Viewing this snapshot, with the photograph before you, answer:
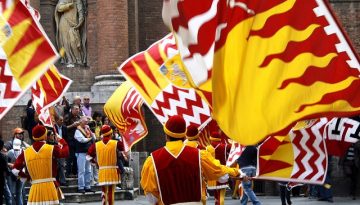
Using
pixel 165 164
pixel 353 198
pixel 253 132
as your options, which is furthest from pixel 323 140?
pixel 353 198

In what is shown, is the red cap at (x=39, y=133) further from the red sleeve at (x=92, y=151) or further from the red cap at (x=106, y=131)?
the red sleeve at (x=92, y=151)

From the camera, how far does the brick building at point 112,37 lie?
26.0 metres

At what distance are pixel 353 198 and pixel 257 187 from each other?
342 cm

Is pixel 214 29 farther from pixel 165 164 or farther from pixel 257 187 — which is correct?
pixel 257 187

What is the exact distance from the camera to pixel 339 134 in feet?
26.2

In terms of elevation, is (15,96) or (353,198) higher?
(15,96)

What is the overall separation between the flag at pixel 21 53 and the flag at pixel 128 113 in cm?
701

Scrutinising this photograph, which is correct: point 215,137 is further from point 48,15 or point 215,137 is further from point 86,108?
point 48,15

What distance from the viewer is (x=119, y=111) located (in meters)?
15.9

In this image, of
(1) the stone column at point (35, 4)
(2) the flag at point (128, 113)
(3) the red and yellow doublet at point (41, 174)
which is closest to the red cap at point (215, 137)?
(2) the flag at point (128, 113)

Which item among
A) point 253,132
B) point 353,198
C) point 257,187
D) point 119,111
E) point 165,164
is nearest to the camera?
point 253,132

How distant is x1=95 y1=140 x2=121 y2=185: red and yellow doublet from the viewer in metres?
18.8

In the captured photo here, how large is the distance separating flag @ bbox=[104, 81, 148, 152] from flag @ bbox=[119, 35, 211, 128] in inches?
99.0

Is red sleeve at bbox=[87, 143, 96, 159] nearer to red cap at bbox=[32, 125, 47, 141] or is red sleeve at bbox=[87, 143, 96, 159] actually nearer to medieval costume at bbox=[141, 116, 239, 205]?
red cap at bbox=[32, 125, 47, 141]
